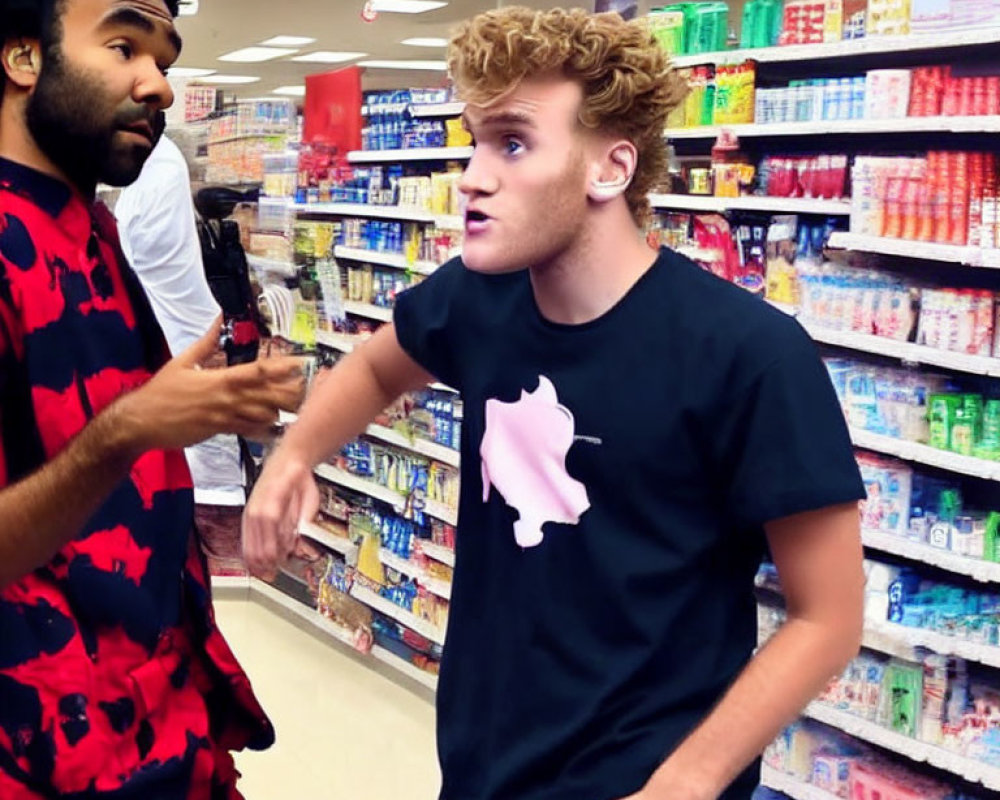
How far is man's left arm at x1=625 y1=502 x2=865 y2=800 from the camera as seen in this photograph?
1.48m

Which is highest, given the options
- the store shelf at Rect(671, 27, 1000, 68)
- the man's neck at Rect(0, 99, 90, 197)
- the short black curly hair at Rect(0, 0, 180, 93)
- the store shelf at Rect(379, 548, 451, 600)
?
the store shelf at Rect(671, 27, 1000, 68)

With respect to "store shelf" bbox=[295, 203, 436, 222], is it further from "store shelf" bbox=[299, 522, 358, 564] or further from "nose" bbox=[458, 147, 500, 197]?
"nose" bbox=[458, 147, 500, 197]

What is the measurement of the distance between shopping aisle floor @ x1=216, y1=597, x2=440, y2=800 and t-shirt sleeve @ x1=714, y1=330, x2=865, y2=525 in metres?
3.30

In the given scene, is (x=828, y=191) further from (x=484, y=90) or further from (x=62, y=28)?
(x=62, y=28)

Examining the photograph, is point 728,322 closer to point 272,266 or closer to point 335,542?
point 335,542

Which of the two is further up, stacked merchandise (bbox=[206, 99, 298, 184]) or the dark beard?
stacked merchandise (bbox=[206, 99, 298, 184])

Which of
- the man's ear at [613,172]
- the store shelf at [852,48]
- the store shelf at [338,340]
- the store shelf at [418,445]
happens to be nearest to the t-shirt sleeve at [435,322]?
the man's ear at [613,172]

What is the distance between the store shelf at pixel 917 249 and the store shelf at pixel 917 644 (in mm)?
966

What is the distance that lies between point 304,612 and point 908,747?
11.4 feet

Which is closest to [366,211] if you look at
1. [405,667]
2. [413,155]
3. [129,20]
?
[413,155]

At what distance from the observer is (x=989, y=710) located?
336cm

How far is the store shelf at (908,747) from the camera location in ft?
10.8

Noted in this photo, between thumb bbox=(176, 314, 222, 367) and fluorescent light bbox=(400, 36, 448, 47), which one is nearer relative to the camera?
thumb bbox=(176, 314, 222, 367)

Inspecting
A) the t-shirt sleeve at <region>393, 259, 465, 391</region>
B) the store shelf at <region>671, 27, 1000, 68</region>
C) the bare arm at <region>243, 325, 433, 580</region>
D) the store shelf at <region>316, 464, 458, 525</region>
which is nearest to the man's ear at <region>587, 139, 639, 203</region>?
the t-shirt sleeve at <region>393, 259, 465, 391</region>
